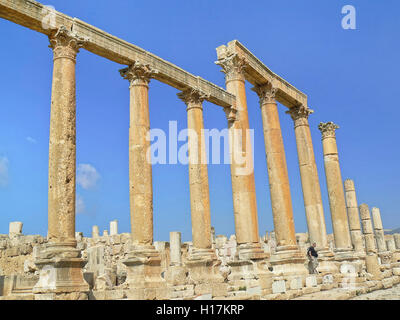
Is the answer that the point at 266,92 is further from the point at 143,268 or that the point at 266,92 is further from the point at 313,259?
the point at 143,268

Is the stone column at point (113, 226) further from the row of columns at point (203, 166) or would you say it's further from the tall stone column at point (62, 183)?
the tall stone column at point (62, 183)

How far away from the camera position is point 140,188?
1360 cm

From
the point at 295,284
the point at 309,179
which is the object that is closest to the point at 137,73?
the point at 295,284

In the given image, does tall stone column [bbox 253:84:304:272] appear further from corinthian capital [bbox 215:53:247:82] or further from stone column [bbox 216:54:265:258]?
corinthian capital [bbox 215:53:247:82]

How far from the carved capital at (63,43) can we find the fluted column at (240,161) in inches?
288

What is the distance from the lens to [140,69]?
47.9 ft

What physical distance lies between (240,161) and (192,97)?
132 inches

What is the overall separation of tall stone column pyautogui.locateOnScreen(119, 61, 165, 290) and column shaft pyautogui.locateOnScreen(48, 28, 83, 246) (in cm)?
241

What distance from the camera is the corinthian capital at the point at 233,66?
58.2 feet

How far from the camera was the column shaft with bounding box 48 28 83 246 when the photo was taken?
36.5 feet

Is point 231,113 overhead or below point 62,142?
overhead

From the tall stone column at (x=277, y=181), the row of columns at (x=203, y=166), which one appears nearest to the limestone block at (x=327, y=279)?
the tall stone column at (x=277, y=181)
